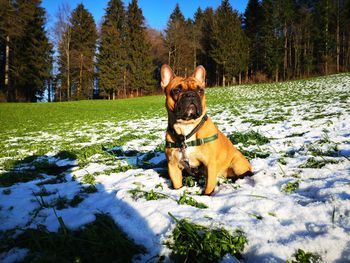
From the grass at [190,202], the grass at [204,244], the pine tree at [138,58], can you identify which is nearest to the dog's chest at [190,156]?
the grass at [190,202]

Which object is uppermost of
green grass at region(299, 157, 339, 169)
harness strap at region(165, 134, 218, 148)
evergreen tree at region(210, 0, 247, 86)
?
evergreen tree at region(210, 0, 247, 86)

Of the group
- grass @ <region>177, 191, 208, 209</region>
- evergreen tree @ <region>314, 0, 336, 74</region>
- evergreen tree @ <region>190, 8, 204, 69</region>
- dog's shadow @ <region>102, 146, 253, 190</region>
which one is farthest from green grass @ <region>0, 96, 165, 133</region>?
evergreen tree @ <region>314, 0, 336, 74</region>

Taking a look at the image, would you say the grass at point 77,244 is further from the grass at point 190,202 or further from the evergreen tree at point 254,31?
the evergreen tree at point 254,31

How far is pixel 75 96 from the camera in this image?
1629 inches

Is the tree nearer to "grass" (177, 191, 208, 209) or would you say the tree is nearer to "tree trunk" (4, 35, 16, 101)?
"tree trunk" (4, 35, 16, 101)

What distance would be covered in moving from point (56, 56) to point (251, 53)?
33624mm

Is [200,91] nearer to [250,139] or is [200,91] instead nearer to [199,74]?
[199,74]

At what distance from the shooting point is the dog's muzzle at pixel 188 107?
306 centimetres

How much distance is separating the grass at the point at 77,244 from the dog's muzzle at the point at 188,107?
153cm

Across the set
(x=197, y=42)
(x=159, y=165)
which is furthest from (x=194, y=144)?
(x=197, y=42)

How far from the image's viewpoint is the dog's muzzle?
306 centimetres

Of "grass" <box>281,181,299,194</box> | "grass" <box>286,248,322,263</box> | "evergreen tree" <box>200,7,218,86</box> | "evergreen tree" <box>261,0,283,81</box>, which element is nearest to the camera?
"grass" <box>286,248,322,263</box>

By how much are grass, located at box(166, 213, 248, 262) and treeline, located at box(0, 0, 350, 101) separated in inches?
1517

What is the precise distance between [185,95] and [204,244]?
185 centimetres
